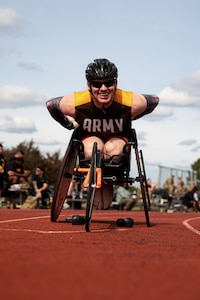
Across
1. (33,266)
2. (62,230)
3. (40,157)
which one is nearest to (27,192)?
(62,230)

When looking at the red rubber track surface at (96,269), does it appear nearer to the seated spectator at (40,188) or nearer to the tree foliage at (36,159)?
the seated spectator at (40,188)

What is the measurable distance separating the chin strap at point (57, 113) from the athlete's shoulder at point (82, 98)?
27 cm

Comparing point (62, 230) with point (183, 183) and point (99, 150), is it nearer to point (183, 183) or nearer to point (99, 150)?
point (99, 150)

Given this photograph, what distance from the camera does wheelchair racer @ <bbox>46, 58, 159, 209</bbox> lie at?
9.69 meters

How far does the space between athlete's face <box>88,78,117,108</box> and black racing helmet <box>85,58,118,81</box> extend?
73 mm

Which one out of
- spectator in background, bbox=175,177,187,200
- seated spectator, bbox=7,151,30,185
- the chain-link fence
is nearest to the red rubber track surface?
seated spectator, bbox=7,151,30,185

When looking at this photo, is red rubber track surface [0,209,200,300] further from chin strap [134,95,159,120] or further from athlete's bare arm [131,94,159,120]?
chin strap [134,95,159,120]

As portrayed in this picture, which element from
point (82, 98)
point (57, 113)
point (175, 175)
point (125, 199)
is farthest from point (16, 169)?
point (82, 98)

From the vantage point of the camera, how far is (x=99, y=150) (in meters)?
9.67

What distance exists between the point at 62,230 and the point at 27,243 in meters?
2.37

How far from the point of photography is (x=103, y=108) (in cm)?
984

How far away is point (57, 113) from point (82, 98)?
0.45 metres

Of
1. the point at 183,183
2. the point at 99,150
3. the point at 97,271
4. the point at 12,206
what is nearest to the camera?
the point at 97,271

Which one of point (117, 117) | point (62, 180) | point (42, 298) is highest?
point (117, 117)
